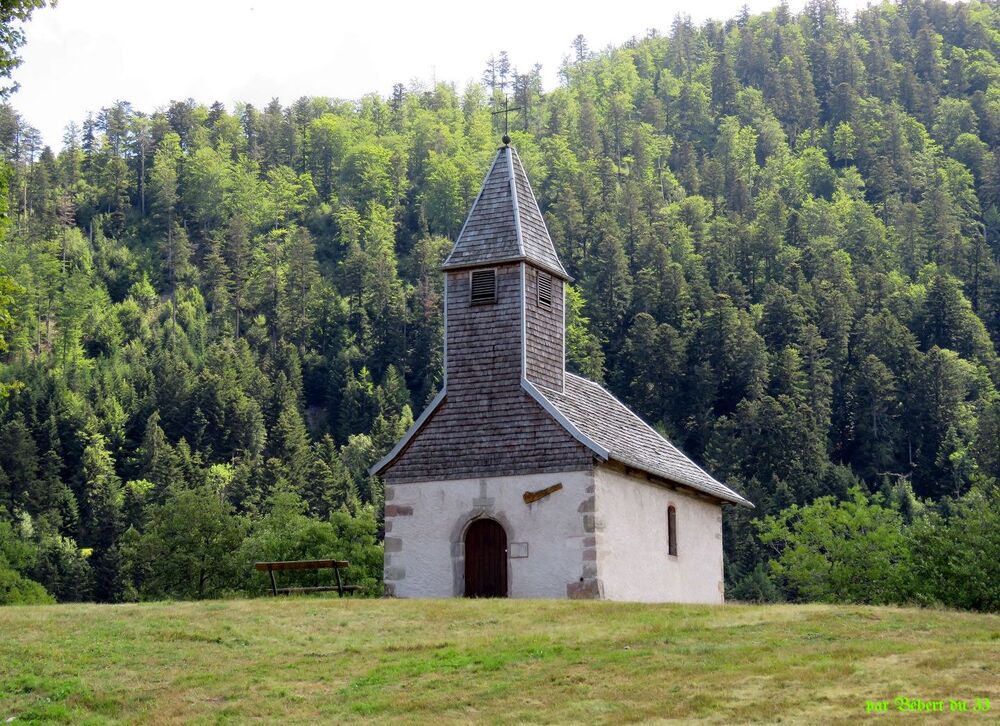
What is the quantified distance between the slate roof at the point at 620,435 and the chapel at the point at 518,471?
0.10m

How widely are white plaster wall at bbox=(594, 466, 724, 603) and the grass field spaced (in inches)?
187

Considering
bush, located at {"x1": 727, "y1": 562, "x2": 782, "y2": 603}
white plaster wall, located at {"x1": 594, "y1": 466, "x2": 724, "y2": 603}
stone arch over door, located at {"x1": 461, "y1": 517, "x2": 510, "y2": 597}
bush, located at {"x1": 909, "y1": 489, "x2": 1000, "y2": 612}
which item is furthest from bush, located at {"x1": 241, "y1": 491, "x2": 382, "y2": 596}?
stone arch over door, located at {"x1": 461, "y1": 517, "x2": 510, "y2": 597}

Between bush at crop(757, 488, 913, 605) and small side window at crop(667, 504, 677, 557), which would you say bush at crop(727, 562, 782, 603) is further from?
small side window at crop(667, 504, 677, 557)

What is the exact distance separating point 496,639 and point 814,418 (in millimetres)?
99211

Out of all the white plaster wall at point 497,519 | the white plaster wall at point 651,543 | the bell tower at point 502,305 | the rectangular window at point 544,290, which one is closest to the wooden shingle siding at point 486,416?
the bell tower at point 502,305

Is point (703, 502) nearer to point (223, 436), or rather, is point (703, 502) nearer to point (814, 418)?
point (814, 418)

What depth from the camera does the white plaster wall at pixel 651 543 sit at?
37219mm

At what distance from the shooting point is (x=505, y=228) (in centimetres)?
4106

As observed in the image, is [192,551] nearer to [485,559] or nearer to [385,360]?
[485,559]

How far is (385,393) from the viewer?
15088 cm

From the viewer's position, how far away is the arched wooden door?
37.5 meters

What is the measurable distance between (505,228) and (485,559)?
29.0 feet

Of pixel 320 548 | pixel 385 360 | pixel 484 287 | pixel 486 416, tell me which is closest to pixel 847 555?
pixel 320 548

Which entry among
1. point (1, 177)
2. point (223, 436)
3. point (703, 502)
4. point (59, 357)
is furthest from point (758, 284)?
point (1, 177)
